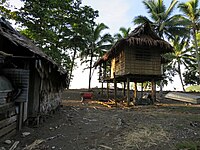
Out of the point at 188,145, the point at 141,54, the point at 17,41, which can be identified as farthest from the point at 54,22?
the point at 188,145

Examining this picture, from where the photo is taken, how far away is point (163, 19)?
77.3ft

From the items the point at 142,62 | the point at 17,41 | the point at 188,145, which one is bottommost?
the point at 188,145

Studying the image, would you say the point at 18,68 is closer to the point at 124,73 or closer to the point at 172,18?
the point at 124,73

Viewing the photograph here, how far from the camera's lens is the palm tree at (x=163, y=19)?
2278 cm

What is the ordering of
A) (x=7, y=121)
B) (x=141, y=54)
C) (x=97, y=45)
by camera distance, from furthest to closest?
(x=97, y=45) → (x=141, y=54) → (x=7, y=121)

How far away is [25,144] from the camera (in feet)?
18.5

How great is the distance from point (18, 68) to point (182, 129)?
6440 millimetres

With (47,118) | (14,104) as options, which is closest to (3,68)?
(14,104)

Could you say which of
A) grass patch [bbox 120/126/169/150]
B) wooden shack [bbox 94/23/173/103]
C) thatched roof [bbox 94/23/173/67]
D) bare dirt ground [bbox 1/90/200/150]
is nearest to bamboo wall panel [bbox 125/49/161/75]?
wooden shack [bbox 94/23/173/103]

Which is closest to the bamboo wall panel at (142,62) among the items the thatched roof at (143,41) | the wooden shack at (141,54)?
the wooden shack at (141,54)

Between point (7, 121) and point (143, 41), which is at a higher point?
point (143, 41)

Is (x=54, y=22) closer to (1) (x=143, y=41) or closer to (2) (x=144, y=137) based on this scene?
(1) (x=143, y=41)

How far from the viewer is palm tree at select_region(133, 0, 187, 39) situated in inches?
897

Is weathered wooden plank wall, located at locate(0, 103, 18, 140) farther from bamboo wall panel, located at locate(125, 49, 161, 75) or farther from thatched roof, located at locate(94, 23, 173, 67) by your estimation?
bamboo wall panel, located at locate(125, 49, 161, 75)
